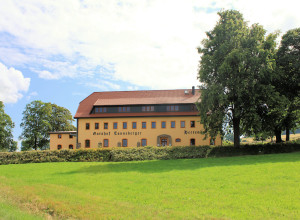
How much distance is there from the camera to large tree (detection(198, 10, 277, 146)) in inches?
1195

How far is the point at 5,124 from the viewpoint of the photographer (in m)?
56.7

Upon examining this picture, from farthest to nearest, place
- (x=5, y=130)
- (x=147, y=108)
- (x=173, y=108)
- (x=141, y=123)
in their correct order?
(x=5, y=130) → (x=147, y=108) → (x=173, y=108) → (x=141, y=123)

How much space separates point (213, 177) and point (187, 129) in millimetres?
28710

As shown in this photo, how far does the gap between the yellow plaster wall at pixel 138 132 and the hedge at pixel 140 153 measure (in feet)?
39.7

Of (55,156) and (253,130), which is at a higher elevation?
(253,130)

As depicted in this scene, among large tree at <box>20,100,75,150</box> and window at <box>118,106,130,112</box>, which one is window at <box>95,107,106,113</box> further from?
large tree at <box>20,100,75,150</box>

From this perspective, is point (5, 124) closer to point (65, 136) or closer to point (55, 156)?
point (65, 136)

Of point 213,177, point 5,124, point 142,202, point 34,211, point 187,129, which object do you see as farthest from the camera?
point 5,124

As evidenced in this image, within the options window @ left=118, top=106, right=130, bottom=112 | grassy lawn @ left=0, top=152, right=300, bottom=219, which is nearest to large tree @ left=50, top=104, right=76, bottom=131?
window @ left=118, top=106, right=130, bottom=112

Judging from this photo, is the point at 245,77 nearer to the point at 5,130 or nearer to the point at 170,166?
the point at 170,166

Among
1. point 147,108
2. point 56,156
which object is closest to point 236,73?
point 147,108

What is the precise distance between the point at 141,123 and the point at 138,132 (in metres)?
1.64

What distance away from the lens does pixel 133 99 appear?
1924 inches

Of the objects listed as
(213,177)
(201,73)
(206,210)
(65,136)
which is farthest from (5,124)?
Answer: (206,210)
